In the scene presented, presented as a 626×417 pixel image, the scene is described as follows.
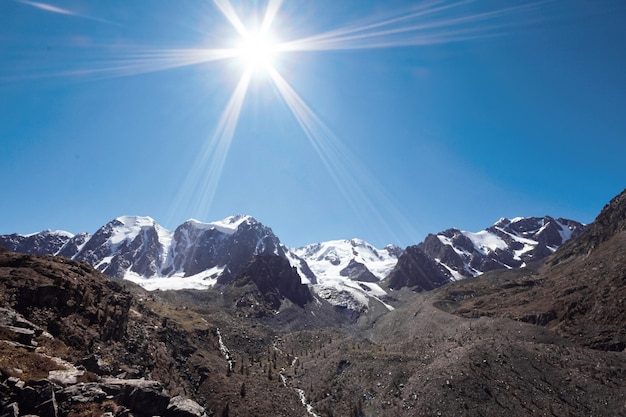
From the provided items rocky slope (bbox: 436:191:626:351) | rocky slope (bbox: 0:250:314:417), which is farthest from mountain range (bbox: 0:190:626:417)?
rocky slope (bbox: 436:191:626:351)

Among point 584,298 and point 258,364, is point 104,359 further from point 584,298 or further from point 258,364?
point 584,298

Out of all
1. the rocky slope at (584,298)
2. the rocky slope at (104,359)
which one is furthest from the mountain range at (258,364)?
the rocky slope at (584,298)

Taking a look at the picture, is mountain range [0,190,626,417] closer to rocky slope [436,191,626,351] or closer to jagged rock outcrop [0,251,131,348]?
jagged rock outcrop [0,251,131,348]

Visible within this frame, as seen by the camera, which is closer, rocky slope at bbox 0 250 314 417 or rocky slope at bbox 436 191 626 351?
rocky slope at bbox 0 250 314 417

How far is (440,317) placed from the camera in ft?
397

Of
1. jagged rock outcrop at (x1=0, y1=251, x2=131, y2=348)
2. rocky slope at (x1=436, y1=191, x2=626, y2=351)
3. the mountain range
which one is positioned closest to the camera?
the mountain range

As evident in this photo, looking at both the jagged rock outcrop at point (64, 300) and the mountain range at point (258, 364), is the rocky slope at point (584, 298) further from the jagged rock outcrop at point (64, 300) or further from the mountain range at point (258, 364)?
the jagged rock outcrop at point (64, 300)

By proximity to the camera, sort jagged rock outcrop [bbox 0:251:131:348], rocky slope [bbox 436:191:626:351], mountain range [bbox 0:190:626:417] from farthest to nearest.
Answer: rocky slope [bbox 436:191:626:351], jagged rock outcrop [bbox 0:251:131:348], mountain range [bbox 0:190:626:417]

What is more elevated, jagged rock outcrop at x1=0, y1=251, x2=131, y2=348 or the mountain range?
jagged rock outcrop at x1=0, y1=251, x2=131, y2=348

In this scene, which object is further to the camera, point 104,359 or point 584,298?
point 584,298

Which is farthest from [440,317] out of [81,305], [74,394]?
[74,394]

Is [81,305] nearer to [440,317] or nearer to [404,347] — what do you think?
[404,347]

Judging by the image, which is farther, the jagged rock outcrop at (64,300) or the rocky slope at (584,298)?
the rocky slope at (584,298)

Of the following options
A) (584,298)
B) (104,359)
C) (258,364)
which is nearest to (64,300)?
(104,359)
